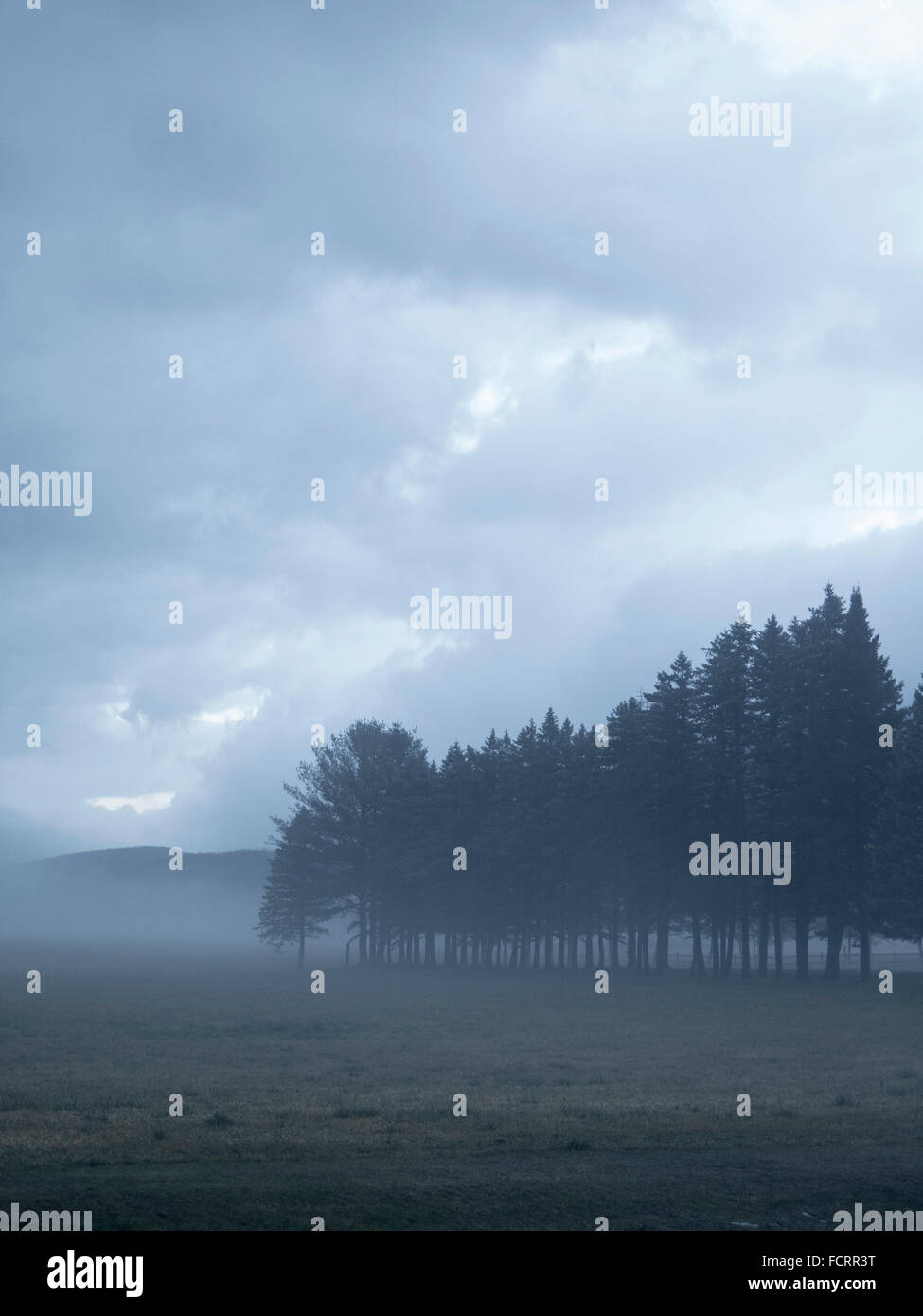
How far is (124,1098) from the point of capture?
2470 cm

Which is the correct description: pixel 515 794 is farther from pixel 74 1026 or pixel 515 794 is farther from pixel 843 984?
pixel 74 1026

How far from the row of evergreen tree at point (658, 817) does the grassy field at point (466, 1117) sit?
10712 millimetres

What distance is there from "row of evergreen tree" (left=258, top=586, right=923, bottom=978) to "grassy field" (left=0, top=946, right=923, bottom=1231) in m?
10.7

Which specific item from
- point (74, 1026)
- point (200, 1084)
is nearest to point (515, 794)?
point (74, 1026)

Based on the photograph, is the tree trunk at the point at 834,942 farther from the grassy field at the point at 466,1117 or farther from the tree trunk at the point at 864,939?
the grassy field at the point at 466,1117

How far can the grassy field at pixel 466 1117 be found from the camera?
45.1ft

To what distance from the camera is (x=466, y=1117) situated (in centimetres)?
2136

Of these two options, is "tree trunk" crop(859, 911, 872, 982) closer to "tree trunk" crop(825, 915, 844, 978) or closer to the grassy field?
"tree trunk" crop(825, 915, 844, 978)

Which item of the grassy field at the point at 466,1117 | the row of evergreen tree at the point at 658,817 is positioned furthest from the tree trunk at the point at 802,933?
the grassy field at the point at 466,1117

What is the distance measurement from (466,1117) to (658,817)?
168 feet

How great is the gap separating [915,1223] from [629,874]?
63.1 meters

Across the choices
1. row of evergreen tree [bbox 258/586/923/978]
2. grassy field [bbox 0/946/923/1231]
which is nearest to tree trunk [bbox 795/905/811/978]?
row of evergreen tree [bbox 258/586/923/978]

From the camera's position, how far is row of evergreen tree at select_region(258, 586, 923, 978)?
62500 mm
